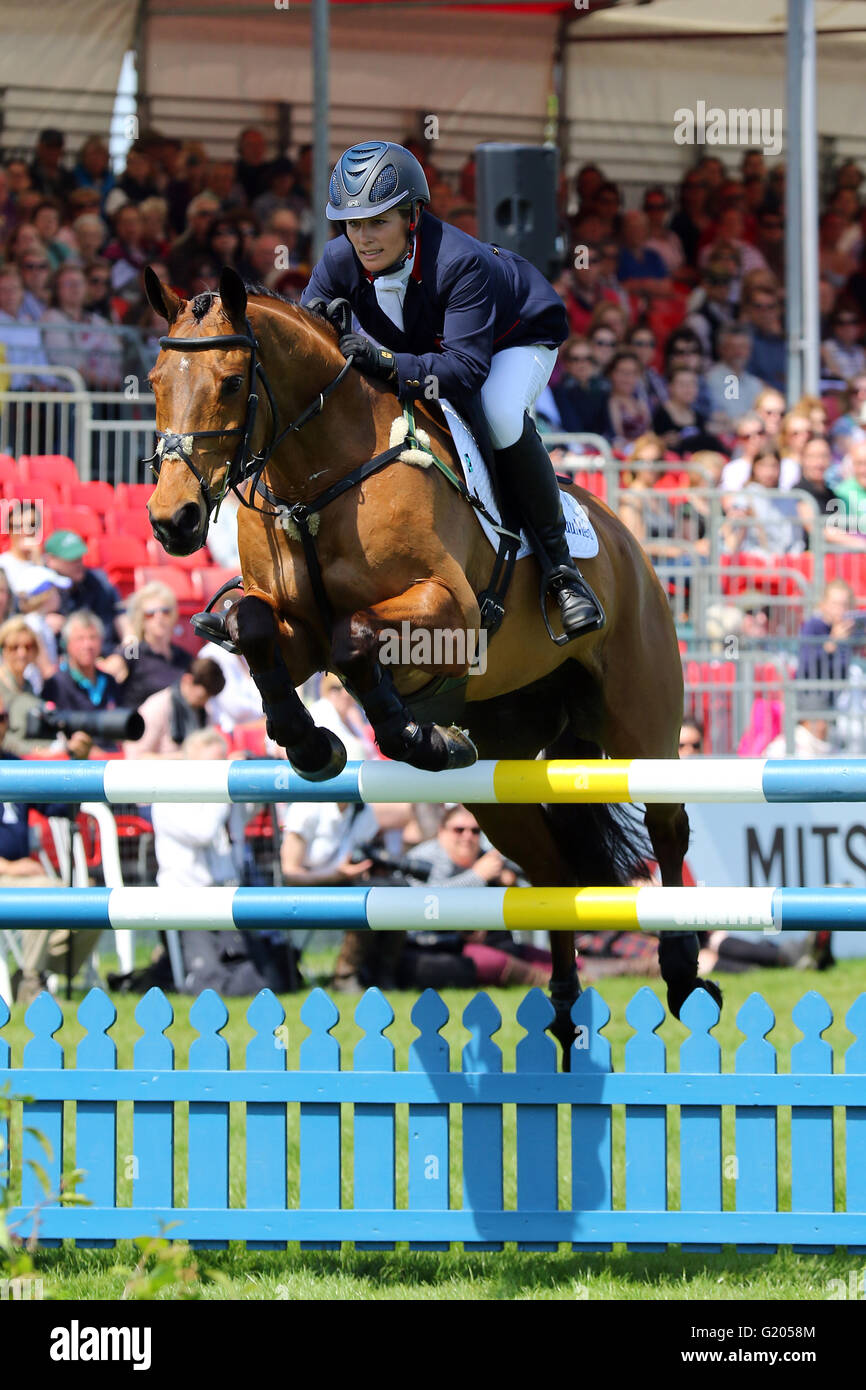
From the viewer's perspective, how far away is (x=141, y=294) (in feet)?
44.2

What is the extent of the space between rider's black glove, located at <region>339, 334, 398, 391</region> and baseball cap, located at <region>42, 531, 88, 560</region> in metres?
5.65

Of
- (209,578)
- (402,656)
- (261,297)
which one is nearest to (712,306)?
(209,578)

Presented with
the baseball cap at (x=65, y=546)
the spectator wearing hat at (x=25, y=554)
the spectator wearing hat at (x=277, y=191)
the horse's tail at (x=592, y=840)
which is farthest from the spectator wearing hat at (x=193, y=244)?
the horse's tail at (x=592, y=840)

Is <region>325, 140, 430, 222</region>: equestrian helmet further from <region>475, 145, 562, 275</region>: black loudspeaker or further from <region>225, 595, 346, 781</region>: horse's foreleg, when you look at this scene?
<region>475, 145, 562, 275</region>: black loudspeaker

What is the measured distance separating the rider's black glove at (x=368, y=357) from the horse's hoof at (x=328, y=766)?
0.97m

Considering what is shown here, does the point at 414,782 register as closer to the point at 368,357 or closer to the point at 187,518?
the point at 187,518

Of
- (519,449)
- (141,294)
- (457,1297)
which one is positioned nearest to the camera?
(457,1297)

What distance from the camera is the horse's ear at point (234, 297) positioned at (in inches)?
156

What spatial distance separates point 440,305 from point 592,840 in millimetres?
1914

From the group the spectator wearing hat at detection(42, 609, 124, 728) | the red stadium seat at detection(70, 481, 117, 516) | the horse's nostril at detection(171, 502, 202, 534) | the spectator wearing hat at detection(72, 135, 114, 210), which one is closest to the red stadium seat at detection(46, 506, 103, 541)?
the red stadium seat at detection(70, 481, 117, 516)

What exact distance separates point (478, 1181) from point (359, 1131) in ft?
1.06

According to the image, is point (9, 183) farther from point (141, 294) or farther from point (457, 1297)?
point (457, 1297)

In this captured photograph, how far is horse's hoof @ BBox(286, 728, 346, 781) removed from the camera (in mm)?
4211

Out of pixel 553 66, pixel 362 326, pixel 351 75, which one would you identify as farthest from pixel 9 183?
pixel 362 326
